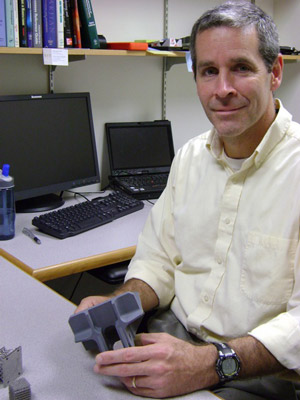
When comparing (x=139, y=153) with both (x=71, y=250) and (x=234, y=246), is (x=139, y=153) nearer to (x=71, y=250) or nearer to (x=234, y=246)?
(x=71, y=250)

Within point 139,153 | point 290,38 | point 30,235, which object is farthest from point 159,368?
point 290,38

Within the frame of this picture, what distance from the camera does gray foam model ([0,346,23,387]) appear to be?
38.4 inches

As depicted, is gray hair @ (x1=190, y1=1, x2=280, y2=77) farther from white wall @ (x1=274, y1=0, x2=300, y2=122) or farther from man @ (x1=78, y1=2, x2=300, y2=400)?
white wall @ (x1=274, y1=0, x2=300, y2=122)

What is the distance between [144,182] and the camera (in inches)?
94.4

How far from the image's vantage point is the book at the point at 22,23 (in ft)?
6.28

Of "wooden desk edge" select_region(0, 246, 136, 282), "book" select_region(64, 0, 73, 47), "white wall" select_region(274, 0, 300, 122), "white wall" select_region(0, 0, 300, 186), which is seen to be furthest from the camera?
"white wall" select_region(274, 0, 300, 122)

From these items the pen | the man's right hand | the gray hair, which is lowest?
the pen

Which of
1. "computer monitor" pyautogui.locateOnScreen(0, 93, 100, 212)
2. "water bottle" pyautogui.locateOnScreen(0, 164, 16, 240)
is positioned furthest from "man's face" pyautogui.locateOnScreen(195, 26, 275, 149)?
"computer monitor" pyautogui.locateOnScreen(0, 93, 100, 212)

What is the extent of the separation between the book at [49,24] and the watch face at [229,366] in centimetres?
143

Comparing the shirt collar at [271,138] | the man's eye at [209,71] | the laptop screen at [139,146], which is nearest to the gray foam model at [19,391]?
the shirt collar at [271,138]

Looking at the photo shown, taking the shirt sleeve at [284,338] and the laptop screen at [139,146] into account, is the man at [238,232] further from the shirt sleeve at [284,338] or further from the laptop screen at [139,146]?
the laptop screen at [139,146]

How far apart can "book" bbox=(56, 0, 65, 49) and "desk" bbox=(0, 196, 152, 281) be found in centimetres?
72

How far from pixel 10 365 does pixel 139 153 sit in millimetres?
1653

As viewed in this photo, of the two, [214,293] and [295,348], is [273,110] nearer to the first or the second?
[214,293]
